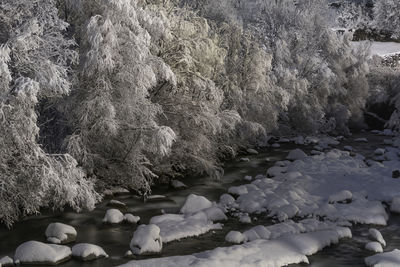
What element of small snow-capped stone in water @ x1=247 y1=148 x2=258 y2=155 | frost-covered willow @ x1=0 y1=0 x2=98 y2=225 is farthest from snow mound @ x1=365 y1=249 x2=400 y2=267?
small snow-capped stone in water @ x1=247 y1=148 x2=258 y2=155

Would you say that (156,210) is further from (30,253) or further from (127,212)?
(30,253)

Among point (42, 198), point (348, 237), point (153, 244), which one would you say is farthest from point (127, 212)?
point (348, 237)

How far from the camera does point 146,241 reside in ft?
33.3

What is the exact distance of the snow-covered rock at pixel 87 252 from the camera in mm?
9648

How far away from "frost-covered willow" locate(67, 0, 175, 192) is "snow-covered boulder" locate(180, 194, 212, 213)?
163 cm

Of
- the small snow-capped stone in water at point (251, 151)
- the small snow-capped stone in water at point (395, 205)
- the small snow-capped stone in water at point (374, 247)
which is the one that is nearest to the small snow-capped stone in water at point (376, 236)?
the small snow-capped stone in water at point (374, 247)

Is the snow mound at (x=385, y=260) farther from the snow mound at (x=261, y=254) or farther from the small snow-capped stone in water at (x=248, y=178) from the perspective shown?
the small snow-capped stone in water at (x=248, y=178)

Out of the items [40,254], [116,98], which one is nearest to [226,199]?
[116,98]

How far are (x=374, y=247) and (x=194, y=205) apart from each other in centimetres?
490

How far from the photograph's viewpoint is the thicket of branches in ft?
37.6

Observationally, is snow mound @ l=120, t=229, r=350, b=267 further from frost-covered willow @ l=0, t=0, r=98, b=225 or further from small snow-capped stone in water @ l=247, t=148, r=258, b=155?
small snow-capped stone in water @ l=247, t=148, r=258, b=155

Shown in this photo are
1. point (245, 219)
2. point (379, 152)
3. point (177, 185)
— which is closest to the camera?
point (245, 219)

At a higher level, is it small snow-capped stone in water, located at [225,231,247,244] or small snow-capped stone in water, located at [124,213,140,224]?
small snow-capped stone in water, located at [225,231,247,244]

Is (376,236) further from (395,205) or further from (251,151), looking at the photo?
(251,151)
